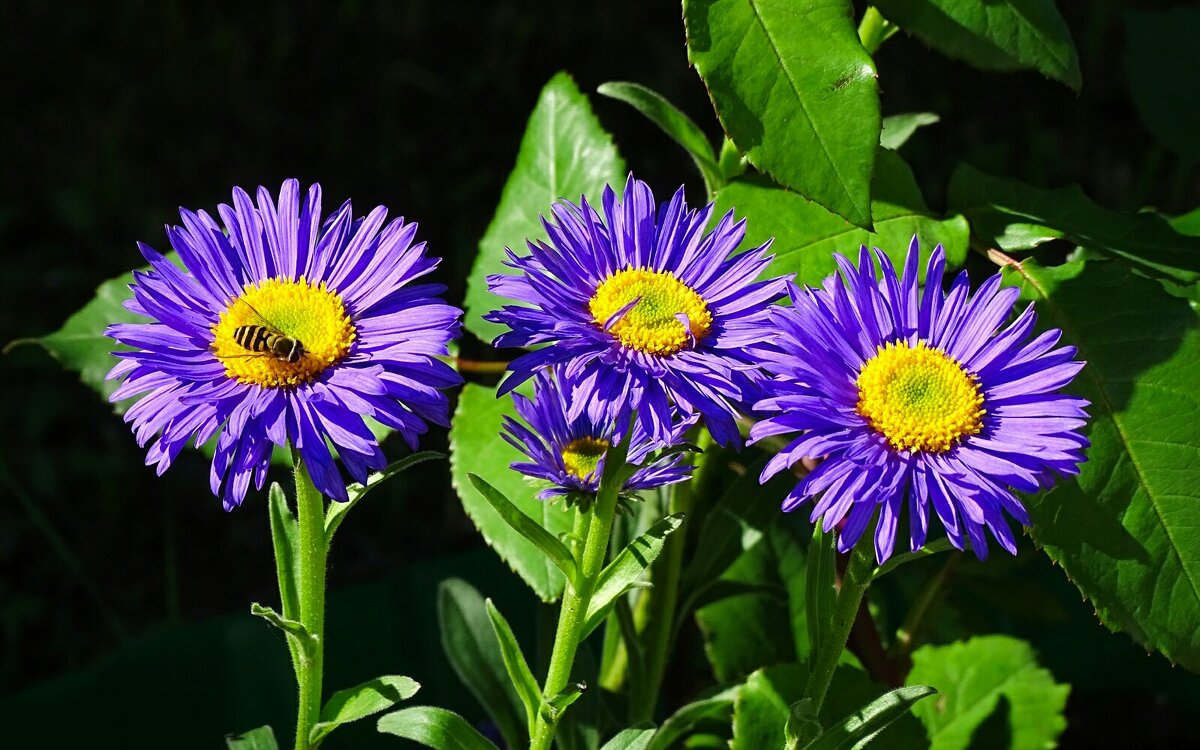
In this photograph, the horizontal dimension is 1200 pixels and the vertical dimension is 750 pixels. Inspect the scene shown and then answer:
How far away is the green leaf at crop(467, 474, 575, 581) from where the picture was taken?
72cm

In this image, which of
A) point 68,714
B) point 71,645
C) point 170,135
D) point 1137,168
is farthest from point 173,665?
point 1137,168

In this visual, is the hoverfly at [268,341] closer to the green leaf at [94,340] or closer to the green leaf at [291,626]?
the green leaf at [291,626]

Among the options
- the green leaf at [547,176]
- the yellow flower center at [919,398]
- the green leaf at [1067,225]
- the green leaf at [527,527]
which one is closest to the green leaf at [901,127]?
the green leaf at [1067,225]

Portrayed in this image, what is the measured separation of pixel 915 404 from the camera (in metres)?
0.70

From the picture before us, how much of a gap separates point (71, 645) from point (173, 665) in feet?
1.36

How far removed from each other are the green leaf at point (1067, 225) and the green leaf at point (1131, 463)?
0.04 m

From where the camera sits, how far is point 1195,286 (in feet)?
2.91

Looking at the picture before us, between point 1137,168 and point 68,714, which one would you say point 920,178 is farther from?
point 68,714

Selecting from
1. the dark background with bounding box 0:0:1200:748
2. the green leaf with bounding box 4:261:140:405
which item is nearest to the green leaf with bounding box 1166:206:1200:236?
the dark background with bounding box 0:0:1200:748

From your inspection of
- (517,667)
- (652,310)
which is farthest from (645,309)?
(517,667)

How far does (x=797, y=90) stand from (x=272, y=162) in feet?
4.64

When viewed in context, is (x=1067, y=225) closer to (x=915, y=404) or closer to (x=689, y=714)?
(x=915, y=404)

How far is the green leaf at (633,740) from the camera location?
832 mm

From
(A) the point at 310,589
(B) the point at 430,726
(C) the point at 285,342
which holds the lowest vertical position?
(B) the point at 430,726
